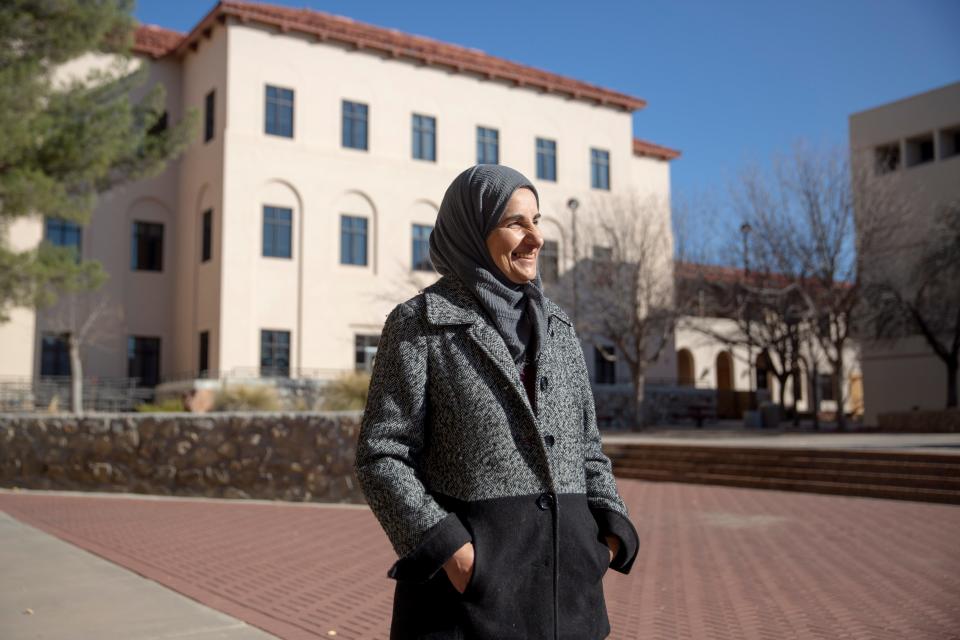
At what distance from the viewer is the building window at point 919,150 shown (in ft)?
108

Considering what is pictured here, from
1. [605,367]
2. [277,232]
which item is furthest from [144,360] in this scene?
[605,367]

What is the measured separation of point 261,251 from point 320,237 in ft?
7.08

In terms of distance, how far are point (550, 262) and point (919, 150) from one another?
14.8 m

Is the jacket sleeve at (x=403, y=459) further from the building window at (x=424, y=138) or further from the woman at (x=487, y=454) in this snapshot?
the building window at (x=424, y=138)

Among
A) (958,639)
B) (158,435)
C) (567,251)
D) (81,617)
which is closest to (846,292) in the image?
(567,251)

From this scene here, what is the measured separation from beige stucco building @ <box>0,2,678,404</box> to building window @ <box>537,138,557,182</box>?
0.99 metres

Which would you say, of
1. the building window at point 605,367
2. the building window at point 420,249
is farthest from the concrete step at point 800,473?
the building window at point 605,367

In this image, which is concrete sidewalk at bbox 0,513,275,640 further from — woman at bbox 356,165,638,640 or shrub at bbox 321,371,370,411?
shrub at bbox 321,371,370,411

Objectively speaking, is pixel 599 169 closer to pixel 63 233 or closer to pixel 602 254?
pixel 602 254

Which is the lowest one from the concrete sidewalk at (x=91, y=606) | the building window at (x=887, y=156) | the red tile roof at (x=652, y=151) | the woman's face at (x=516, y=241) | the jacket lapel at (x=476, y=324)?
the concrete sidewalk at (x=91, y=606)

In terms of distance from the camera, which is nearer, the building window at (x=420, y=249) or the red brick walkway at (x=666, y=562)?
the red brick walkway at (x=666, y=562)

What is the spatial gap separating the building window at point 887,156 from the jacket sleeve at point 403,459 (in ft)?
113

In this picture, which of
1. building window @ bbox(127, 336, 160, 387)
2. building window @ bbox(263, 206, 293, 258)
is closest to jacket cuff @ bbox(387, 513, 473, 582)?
building window @ bbox(263, 206, 293, 258)

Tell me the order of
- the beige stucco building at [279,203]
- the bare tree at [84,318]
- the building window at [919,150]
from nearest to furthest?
the bare tree at [84,318], the beige stucco building at [279,203], the building window at [919,150]
